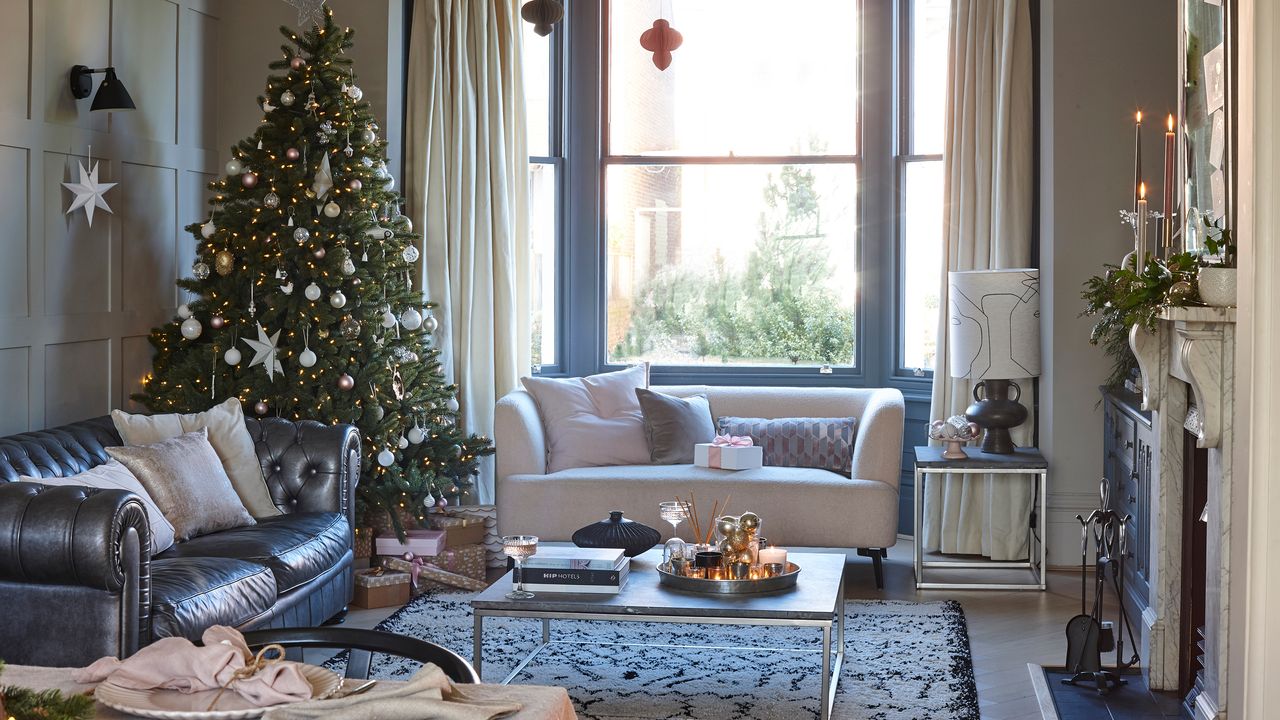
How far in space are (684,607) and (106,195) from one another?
3175 millimetres

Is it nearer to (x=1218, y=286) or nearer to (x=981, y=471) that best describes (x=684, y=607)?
(x=1218, y=286)

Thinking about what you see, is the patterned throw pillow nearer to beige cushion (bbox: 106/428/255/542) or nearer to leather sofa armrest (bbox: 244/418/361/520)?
leather sofa armrest (bbox: 244/418/361/520)

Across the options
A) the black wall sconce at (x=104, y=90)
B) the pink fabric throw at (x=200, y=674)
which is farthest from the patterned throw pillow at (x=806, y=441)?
the pink fabric throw at (x=200, y=674)

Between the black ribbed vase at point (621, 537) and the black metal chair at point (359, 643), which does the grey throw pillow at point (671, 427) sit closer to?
the black ribbed vase at point (621, 537)

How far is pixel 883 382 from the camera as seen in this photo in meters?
6.50

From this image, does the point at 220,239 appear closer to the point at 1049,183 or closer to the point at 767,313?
the point at 767,313

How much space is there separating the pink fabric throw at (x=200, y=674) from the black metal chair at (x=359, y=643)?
8.4 inches

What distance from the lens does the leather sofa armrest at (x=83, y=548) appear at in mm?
3238

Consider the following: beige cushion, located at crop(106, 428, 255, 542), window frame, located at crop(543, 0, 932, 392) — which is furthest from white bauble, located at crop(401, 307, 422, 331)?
window frame, located at crop(543, 0, 932, 392)

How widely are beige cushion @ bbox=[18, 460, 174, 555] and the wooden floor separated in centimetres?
99

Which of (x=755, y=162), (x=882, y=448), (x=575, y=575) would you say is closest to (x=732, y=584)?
(x=575, y=575)

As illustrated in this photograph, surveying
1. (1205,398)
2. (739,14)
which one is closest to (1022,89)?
(739,14)

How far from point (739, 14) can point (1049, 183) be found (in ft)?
6.54

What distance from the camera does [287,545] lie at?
Answer: 13.5 ft
